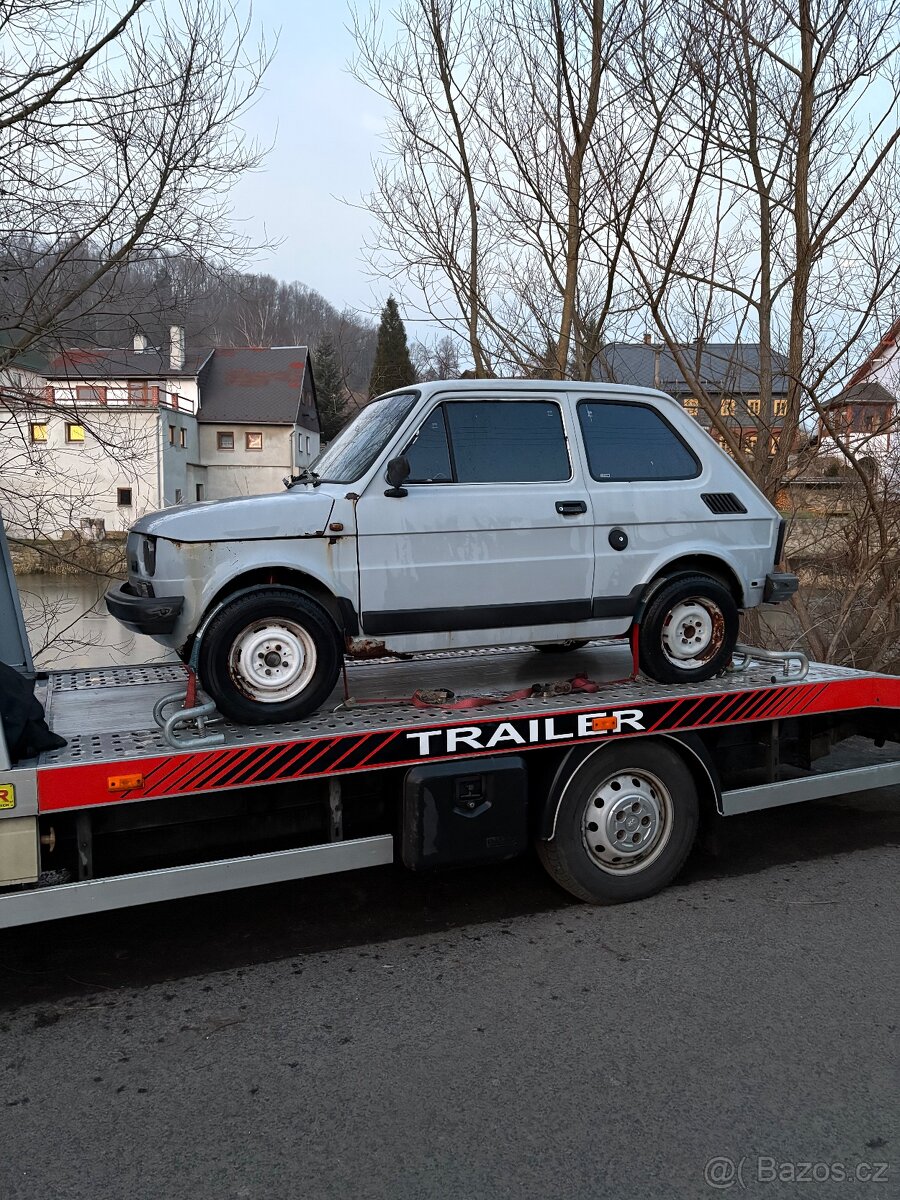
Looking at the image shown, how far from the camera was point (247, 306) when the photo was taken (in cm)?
952

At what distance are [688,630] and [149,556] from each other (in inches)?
119

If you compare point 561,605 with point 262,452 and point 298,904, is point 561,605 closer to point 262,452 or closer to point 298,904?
point 298,904

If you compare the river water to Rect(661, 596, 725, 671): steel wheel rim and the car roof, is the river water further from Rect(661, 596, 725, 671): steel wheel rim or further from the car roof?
Rect(661, 596, 725, 671): steel wheel rim

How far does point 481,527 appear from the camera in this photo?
508 cm

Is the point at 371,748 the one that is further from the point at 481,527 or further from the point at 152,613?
the point at 481,527

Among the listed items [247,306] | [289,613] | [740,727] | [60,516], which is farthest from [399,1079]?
→ [247,306]

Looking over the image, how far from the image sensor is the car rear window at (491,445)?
5129 millimetres

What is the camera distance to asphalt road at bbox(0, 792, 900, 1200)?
2.99 meters

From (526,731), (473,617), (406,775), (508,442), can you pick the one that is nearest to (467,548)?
(473,617)

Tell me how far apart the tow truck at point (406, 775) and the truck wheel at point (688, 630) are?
0.38 feet

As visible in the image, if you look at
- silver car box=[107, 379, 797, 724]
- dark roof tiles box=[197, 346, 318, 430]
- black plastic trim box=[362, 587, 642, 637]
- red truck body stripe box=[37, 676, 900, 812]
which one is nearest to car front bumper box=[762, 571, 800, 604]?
silver car box=[107, 379, 797, 724]

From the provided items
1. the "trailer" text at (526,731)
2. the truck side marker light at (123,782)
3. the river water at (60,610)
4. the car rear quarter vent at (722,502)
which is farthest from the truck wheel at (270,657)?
the river water at (60,610)

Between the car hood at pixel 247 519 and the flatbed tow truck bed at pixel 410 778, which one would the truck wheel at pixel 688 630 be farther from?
the car hood at pixel 247 519

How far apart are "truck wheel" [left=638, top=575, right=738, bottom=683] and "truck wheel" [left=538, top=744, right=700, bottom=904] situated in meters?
0.56
